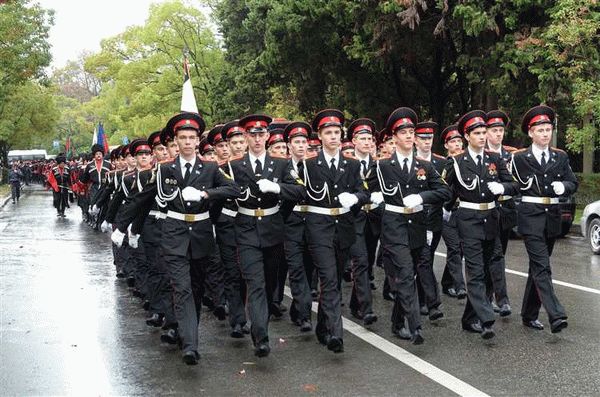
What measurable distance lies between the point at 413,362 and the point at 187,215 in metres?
2.25

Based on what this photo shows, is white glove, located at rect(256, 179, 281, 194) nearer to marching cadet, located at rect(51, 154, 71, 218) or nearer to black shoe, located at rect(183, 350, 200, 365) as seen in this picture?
black shoe, located at rect(183, 350, 200, 365)

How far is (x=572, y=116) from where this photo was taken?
23.1 meters

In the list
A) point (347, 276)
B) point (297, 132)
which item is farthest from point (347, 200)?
point (347, 276)

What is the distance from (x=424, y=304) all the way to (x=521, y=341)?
5.17 feet

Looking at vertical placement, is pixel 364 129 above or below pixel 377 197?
above

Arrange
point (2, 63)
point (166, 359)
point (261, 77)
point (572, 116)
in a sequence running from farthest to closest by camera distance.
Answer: point (2, 63) < point (261, 77) < point (572, 116) < point (166, 359)

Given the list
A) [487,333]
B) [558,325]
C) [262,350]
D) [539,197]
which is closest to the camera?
[262,350]

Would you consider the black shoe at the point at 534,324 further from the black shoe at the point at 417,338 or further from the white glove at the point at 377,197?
the white glove at the point at 377,197

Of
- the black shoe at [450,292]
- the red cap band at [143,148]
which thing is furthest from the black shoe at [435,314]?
the red cap band at [143,148]

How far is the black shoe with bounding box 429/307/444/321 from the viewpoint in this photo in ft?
29.7

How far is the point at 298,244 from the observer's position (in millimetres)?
8469

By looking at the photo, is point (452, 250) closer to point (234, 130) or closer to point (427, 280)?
point (427, 280)

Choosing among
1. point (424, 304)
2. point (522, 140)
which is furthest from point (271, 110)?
point (424, 304)

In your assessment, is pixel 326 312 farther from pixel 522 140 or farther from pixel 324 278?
pixel 522 140
